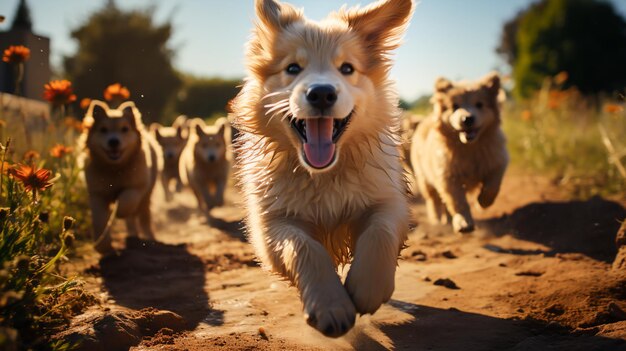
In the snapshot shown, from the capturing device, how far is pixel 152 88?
918 inches

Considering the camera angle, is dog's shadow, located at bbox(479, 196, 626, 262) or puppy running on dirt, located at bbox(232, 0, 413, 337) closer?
puppy running on dirt, located at bbox(232, 0, 413, 337)

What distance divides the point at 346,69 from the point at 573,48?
22.5 m

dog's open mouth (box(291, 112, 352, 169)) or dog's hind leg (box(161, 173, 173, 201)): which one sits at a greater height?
dog's open mouth (box(291, 112, 352, 169))

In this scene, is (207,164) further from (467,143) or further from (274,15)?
(274,15)

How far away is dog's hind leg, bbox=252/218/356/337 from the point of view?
268 centimetres

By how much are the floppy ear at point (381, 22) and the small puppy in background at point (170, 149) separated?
25.7 ft

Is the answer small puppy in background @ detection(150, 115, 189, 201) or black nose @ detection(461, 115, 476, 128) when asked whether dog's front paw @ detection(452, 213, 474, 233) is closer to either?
black nose @ detection(461, 115, 476, 128)

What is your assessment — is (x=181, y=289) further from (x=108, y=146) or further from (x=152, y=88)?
(x=152, y=88)

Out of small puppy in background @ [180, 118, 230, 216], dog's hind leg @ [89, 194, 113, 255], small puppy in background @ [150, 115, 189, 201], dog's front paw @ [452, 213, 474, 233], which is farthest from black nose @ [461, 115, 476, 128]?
small puppy in background @ [150, 115, 189, 201]

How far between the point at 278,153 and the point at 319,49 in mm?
696

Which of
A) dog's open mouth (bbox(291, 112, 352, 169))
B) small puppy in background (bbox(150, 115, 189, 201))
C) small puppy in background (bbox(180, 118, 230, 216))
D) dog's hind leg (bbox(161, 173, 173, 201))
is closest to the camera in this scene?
dog's open mouth (bbox(291, 112, 352, 169))

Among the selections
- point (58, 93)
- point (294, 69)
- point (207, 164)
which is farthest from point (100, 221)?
point (207, 164)

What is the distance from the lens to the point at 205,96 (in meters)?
27.1

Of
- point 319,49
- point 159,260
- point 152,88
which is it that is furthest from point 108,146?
point 152,88
